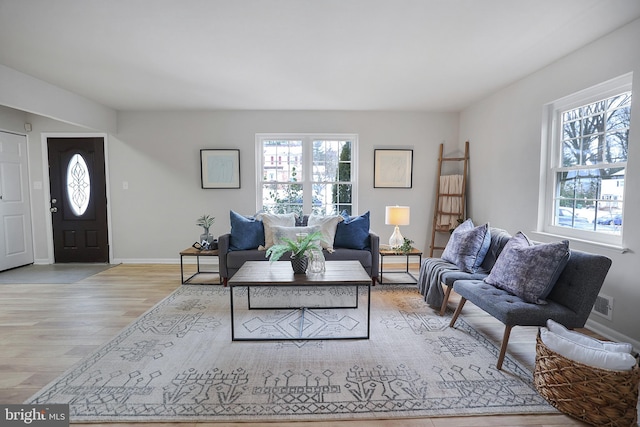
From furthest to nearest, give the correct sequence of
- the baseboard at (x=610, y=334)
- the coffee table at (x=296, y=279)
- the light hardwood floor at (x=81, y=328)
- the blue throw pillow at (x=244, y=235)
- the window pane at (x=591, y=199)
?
the blue throw pillow at (x=244, y=235) → the window pane at (x=591, y=199) → the coffee table at (x=296, y=279) → the baseboard at (x=610, y=334) → the light hardwood floor at (x=81, y=328)

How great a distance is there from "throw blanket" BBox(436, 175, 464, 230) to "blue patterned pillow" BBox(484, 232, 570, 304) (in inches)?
94.1

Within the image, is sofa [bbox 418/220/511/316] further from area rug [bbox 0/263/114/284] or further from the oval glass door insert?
the oval glass door insert

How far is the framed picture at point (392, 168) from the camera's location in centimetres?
500

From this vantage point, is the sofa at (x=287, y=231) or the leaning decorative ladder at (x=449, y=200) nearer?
the sofa at (x=287, y=231)

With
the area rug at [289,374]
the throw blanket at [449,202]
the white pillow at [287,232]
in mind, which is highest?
the throw blanket at [449,202]

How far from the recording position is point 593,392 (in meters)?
1.62

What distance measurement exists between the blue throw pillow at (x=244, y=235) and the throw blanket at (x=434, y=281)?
6.73 ft

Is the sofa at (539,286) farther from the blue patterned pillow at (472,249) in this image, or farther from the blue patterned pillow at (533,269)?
the blue patterned pillow at (472,249)

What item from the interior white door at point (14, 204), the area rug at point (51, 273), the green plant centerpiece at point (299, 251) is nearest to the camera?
the green plant centerpiece at point (299, 251)

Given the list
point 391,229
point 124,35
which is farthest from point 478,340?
point 124,35

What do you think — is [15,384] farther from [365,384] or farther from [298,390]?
[365,384]

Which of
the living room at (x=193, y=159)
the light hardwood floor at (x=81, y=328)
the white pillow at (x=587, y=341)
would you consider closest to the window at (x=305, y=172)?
the living room at (x=193, y=159)

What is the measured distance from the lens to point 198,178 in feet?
16.4

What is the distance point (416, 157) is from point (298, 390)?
4.09m
